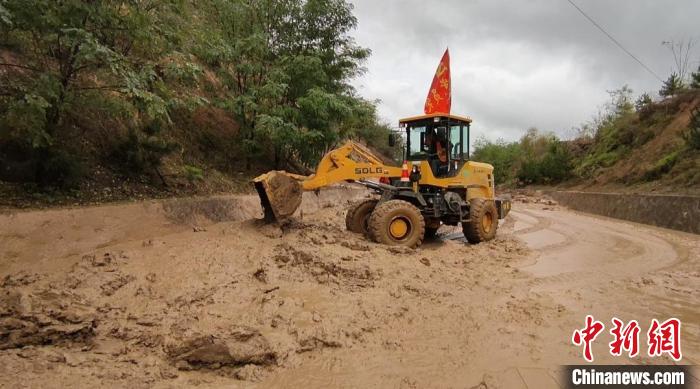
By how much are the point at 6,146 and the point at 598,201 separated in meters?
20.2

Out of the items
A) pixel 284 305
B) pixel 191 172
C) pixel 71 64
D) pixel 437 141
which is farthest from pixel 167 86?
pixel 284 305

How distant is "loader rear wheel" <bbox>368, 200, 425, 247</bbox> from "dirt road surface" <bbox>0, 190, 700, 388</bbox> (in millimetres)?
289

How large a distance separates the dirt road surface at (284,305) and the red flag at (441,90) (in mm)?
4646

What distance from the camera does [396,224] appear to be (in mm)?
7809

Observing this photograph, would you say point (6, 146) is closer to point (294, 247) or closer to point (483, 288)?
point (294, 247)

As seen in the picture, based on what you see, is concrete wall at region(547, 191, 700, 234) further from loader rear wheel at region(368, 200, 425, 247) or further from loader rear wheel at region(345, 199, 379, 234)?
loader rear wheel at region(345, 199, 379, 234)

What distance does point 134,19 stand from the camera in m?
6.44

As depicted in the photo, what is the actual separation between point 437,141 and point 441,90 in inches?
111

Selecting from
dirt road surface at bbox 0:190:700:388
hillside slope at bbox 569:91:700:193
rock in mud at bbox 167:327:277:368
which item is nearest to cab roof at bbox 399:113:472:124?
dirt road surface at bbox 0:190:700:388

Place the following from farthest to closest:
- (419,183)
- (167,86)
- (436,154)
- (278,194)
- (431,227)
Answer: (431,227) < (436,154) < (419,183) < (167,86) < (278,194)

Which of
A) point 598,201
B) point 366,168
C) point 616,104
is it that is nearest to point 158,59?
point 366,168

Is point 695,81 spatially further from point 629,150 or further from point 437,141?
point 437,141

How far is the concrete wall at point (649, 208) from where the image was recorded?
13.1 metres

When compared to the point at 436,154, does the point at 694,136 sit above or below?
above
